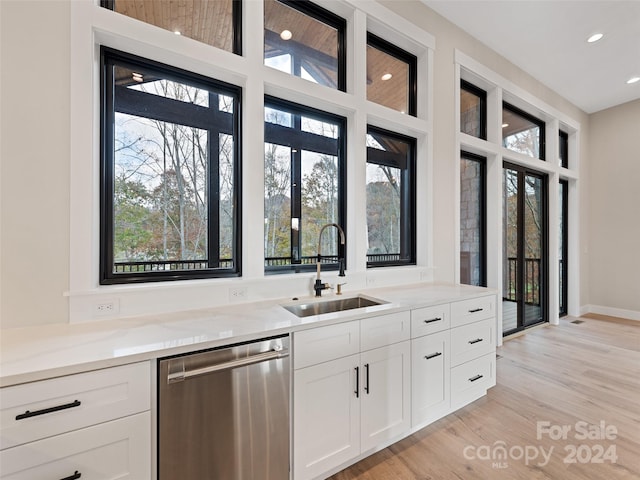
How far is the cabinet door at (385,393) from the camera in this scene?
69.9 inches

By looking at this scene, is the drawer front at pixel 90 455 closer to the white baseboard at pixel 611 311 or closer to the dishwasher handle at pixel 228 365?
the dishwasher handle at pixel 228 365

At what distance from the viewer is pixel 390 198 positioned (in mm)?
2977

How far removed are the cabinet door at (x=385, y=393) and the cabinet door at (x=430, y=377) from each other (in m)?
0.07

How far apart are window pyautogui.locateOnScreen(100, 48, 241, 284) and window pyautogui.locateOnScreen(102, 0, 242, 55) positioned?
0.28 metres

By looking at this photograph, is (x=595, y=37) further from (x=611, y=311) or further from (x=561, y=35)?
(x=611, y=311)

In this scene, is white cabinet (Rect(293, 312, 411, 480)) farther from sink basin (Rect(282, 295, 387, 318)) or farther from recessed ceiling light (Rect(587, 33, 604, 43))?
recessed ceiling light (Rect(587, 33, 604, 43))

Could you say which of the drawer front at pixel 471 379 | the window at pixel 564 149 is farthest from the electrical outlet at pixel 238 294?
the window at pixel 564 149

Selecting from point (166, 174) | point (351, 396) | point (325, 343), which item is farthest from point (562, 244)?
point (166, 174)

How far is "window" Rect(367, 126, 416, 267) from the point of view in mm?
2832

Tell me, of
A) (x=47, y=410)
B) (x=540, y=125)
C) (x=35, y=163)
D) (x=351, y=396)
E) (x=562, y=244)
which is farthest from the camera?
(x=562, y=244)

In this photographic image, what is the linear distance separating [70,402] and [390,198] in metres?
2.70

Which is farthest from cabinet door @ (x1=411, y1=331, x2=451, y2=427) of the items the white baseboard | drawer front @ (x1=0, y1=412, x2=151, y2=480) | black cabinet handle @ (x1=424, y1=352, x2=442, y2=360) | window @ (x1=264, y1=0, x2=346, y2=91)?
the white baseboard

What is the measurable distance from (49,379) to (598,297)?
290 inches

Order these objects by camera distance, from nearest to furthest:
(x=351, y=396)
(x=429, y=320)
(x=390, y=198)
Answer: (x=351, y=396), (x=429, y=320), (x=390, y=198)
